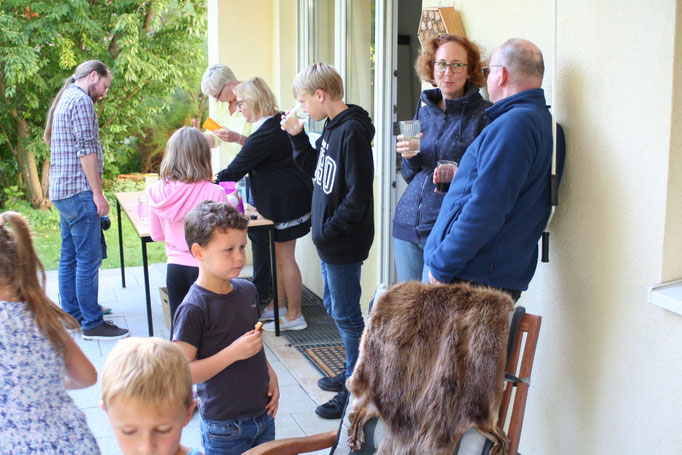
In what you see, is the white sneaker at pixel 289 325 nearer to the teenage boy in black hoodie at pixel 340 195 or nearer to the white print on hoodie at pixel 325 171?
the teenage boy in black hoodie at pixel 340 195

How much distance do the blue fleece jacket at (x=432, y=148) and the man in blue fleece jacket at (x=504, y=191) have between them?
32 cm

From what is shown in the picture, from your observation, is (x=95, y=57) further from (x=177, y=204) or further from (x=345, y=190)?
(x=345, y=190)

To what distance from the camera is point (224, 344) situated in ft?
7.18

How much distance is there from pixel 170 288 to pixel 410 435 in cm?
194

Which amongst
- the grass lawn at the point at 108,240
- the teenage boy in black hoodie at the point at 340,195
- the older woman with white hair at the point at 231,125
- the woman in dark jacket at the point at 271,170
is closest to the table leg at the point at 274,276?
the woman in dark jacket at the point at 271,170

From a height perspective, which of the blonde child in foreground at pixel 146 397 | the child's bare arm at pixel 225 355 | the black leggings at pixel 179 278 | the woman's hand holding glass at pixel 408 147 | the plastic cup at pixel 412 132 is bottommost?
the black leggings at pixel 179 278

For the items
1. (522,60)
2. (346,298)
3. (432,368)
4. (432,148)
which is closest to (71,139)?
(346,298)

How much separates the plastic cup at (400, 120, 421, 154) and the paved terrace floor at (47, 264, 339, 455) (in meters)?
1.40

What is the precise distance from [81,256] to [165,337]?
0.74 metres

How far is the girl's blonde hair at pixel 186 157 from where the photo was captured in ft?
11.5

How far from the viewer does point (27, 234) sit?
192cm

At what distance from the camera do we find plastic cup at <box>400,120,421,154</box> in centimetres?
293

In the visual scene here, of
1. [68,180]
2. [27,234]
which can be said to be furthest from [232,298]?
[68,180]

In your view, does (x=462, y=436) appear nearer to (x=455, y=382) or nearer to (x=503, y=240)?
(x=455, y=382)
